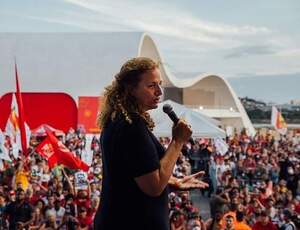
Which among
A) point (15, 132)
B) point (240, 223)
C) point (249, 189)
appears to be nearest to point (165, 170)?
point (240, 223)

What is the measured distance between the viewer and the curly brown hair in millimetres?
2328

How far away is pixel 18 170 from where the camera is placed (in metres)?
11.1

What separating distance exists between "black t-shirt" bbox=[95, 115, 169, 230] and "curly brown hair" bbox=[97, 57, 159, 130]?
0.17ft

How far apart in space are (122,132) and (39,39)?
35.3 metres

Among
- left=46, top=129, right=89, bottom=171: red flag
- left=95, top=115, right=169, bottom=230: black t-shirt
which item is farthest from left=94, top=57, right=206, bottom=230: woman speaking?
left=46, top=129, right=89, bottom=171: red flag

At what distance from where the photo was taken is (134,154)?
2193mm

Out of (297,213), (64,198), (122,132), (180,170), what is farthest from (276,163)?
(122,132)

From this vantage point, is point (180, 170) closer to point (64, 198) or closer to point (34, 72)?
point (64, 198)

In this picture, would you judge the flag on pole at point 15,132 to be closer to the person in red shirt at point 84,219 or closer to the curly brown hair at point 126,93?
the person in red shirt at point 84,219

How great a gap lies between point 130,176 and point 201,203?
36.8ft

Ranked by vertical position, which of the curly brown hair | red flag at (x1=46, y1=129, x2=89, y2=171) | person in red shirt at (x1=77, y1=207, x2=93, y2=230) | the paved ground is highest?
the curly brown hair

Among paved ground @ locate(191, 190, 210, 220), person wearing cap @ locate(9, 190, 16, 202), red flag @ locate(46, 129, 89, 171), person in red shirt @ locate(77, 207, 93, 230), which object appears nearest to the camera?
person in red shirt @ locate(77, 207, 93, 230)

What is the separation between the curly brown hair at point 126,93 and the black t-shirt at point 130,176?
5 cm

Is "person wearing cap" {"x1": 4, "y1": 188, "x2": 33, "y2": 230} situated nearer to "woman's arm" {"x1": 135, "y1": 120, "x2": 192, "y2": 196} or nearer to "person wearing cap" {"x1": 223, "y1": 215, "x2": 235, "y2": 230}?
"person wearing cap" {"x1": 223, "y1": 215, "x2": 235, "y2": 230}
